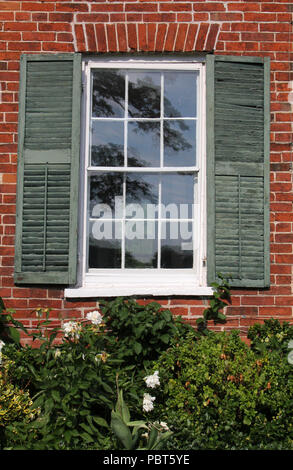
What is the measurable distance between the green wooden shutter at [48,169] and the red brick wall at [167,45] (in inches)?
4.2

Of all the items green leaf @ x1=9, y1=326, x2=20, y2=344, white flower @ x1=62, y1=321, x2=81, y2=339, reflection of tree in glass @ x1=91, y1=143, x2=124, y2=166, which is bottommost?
green leaf @ x1=9, y1=326, x2=20, y2=344

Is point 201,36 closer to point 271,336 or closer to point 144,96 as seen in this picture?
point 144,96

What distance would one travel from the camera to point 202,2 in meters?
4.39

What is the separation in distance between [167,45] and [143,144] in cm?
92

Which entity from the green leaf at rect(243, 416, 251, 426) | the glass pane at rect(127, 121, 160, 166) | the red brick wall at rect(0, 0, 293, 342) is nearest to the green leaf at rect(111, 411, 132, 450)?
the green leaf at rect(243, 416, 251, 426)

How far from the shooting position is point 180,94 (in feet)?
14.8

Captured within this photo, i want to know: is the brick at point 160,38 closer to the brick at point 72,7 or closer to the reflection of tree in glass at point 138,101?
the reflection of tree in glass at point 138,101

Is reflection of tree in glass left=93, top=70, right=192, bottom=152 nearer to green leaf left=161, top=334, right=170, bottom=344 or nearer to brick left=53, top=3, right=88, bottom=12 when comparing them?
brick left=53, top=3, right=88, bottom=12

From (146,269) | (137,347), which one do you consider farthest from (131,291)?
(137,347)

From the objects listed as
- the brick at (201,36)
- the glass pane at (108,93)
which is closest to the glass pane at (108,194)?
the glass pane at (108,93)

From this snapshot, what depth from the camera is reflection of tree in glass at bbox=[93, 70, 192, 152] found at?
4.48 m

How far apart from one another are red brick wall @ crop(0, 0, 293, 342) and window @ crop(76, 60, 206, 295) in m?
0.25

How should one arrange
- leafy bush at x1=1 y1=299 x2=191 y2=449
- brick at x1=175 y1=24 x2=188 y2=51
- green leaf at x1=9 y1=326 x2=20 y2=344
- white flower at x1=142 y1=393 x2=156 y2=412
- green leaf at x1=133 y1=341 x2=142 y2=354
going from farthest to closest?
brick at x1=175 y1=24 x2=188 y2=51
green leaf at x1=9 y1=326 x2=20 y2=344
green leaf at x1=133 y1=341 x2=142 y2=354
white flower at x1=142 y1=393 x2=156 y2=412
leafy bush at x1=1 y1=299 x2=191 y2=449

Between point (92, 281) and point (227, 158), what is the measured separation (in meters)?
1.68
